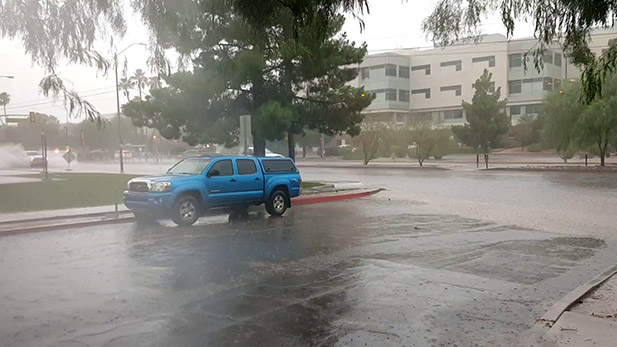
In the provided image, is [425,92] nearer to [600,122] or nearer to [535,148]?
[535,148]

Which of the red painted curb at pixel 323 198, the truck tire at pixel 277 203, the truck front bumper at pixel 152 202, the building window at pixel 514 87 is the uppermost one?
the building window at pixel 514 87

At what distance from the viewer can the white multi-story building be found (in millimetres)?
79000

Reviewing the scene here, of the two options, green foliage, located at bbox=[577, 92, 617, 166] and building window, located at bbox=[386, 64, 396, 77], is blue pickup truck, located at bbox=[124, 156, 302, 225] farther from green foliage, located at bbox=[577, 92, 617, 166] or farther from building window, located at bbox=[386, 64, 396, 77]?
building window, located at bbox=[386, 64, 396, 77]

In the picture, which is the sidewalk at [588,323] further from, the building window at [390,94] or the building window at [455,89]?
the building window at [390,94]

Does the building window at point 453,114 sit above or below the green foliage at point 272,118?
above

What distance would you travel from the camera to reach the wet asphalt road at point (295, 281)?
573cm

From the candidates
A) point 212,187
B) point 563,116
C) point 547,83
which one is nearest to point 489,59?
point 547,83

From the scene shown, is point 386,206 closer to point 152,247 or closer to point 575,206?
point 575,206

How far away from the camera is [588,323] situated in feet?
19.0

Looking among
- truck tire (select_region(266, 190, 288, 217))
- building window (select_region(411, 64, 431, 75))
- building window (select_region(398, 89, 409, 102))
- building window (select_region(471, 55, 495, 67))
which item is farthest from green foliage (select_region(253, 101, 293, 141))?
building window (select_region(411, 64, 431, 75))

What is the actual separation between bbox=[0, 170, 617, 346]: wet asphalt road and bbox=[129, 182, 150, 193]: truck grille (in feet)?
3.20

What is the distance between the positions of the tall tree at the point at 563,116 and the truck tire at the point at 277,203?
27935 mm

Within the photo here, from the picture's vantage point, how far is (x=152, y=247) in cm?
1068

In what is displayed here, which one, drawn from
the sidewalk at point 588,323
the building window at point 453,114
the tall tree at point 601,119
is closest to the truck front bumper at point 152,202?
the sidewalk at point 588,323
